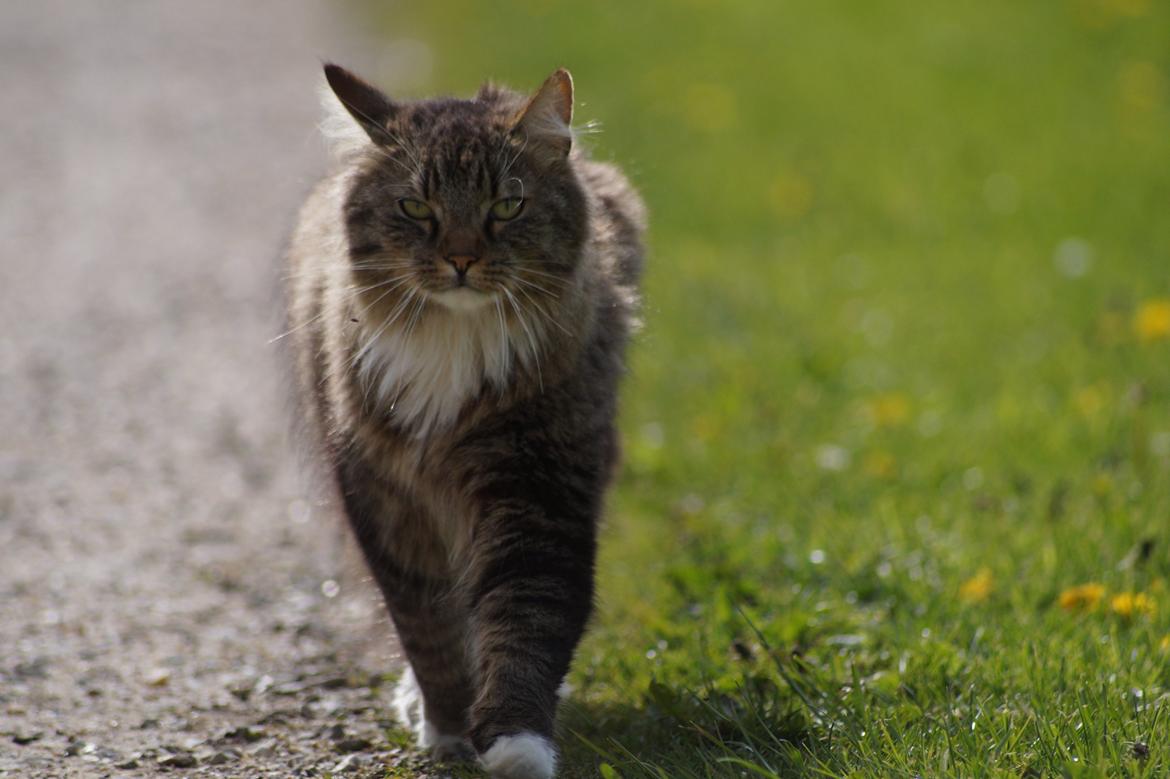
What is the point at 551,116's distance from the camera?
357 centimetres

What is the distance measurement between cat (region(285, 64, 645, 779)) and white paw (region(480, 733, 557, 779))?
1.4 inches

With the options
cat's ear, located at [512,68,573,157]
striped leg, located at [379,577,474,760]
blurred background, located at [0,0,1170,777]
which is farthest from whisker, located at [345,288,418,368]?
blurred background, located at [0,0,1170,777]

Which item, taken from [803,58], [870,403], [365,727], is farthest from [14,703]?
[803,58]

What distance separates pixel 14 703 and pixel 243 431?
2.37m

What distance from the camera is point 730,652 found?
13.1 ft

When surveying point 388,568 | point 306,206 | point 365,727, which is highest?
point 306,206

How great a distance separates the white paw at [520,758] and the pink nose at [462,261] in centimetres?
107

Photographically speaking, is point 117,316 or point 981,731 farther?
point 117,316

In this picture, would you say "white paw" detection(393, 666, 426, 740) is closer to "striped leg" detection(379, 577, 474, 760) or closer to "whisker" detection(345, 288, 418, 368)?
"striped leg" detection(379, 577, 474, 760)

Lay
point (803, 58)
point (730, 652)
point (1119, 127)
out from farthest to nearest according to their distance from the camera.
→ point (803, 58), point (1119, 127), point (730, 652)

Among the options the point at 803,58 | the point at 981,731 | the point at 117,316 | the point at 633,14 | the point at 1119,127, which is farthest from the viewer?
the point at 633,14

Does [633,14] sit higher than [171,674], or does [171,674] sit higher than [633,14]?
[633,14]

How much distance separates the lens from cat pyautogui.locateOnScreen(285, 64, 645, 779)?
339 centimetres

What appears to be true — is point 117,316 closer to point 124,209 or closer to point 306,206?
point 124,209
